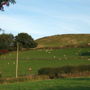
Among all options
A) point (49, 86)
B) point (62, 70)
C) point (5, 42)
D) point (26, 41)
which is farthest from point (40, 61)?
point (26, 41)

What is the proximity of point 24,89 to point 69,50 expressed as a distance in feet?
→ 209

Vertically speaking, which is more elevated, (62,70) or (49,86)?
(62,70)

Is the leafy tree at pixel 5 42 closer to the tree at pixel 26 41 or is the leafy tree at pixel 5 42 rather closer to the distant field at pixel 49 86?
the tree at pixel 26 41

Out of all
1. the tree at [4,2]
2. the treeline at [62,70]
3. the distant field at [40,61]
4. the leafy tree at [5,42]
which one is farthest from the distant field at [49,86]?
the distant field at [40,61]

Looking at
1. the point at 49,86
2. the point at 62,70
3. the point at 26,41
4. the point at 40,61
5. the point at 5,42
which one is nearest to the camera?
the point at 49,86

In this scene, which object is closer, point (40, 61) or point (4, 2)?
point (4, 2)

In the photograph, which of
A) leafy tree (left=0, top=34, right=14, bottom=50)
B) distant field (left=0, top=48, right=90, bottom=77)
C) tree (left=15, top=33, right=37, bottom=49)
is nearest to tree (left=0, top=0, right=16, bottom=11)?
leafy tree (left=0, top=34, right=14, bottom=50)

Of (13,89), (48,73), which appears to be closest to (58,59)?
(48,73)

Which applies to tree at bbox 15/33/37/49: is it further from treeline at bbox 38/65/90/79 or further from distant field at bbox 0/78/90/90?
distant field at bbox 0/78/90/90

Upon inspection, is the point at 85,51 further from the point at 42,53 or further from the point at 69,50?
the point at 42,53

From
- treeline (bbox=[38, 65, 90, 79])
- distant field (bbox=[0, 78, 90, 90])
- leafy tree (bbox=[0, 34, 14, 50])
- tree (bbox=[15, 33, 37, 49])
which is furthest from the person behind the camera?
tree (bbox=[15, 33, 37, 49])

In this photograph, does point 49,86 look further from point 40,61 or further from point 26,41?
point 26,41

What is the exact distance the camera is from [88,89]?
24922mm

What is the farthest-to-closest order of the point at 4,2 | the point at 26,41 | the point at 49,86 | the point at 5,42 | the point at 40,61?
the point at 26,41 < the point at 5,42 < the point at 40,61 < the point at 49,86 < the point at 4,2
